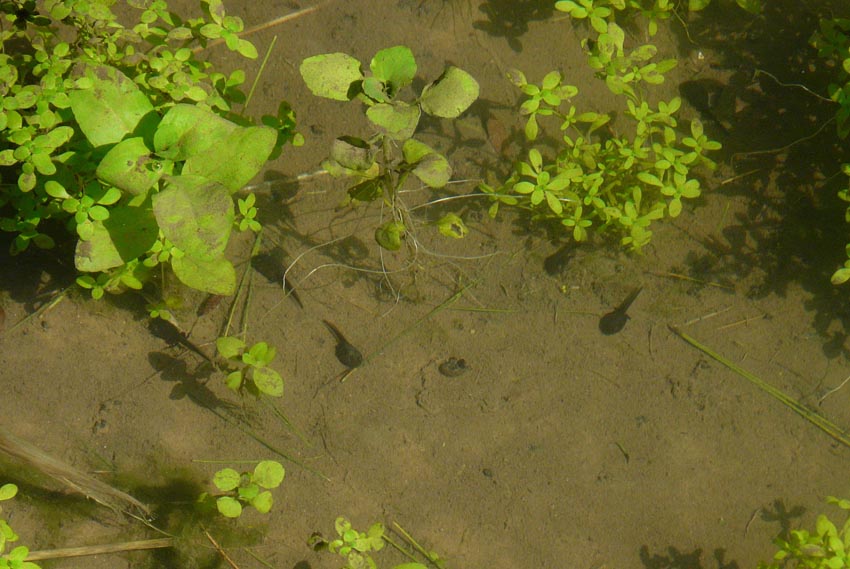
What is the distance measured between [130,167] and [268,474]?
56.4 inches

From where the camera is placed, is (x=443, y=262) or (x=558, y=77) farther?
(x=443, y=262)

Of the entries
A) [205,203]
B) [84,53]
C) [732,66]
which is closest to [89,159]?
[84,53]

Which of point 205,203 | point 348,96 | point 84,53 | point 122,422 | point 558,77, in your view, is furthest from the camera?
point 122,422

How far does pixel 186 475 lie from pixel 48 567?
0.74 meters

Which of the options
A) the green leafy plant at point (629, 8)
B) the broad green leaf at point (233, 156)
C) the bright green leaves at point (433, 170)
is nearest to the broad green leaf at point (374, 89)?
the bright green leaves at point (433, 170)

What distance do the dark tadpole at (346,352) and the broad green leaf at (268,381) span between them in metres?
0.41

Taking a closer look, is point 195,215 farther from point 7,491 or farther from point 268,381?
point 7,491

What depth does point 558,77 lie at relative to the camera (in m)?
3.18

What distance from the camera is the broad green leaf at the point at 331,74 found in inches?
100.0

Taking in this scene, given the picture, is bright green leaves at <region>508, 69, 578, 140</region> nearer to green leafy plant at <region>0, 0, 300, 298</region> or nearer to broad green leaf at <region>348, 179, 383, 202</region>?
broad green leaf at <region>348, 179, 383, 202</region>

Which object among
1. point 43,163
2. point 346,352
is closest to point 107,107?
point 43,163

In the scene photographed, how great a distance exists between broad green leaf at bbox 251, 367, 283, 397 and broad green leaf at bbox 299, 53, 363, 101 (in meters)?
1.23

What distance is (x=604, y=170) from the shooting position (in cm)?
330

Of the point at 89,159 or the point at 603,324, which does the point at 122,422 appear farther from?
the point at 603,324
